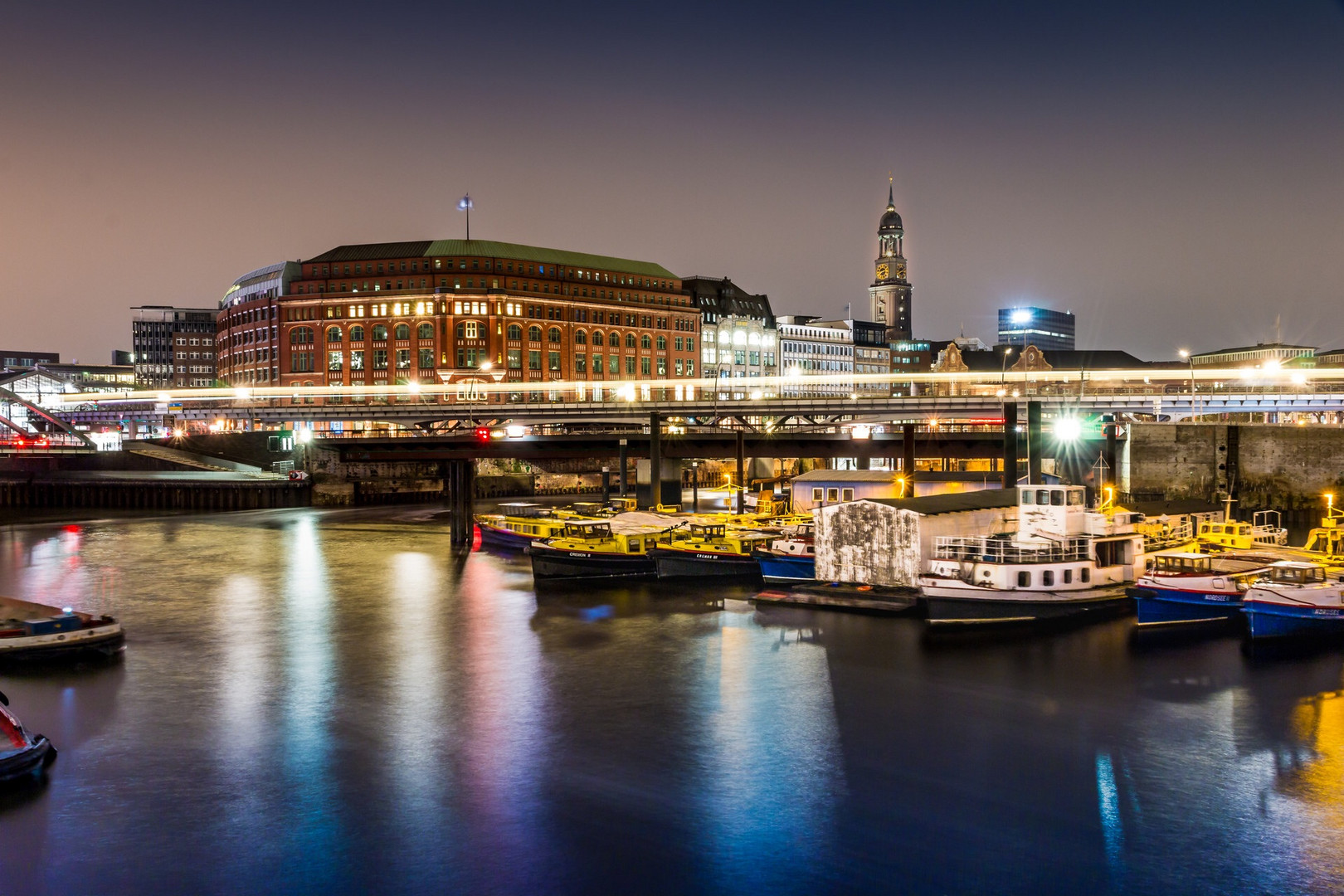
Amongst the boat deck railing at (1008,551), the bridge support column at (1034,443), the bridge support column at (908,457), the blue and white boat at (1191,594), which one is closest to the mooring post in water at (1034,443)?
the bridge support column at (1034,443)

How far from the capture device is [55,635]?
36.6m

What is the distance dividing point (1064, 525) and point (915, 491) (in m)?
26.9

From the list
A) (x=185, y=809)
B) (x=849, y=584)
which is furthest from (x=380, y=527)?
(x=185, y=809)

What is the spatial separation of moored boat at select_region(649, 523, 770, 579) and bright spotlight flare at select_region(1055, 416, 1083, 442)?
35354 millimetres

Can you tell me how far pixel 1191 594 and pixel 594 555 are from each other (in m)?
28.1

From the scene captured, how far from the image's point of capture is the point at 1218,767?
25.0 metres

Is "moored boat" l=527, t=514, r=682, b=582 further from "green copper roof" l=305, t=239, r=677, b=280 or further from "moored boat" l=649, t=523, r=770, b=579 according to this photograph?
"green copper roof" l=305, t=239, r=677, b=280

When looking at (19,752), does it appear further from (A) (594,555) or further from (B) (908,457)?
(B) (908,457)

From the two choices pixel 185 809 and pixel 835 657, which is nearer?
pixel 185 809

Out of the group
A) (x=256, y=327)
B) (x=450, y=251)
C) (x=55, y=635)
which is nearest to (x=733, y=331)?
(x=450, y=251)

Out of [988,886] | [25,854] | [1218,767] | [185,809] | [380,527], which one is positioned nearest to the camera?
[988,886]

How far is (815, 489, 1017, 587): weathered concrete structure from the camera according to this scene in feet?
141

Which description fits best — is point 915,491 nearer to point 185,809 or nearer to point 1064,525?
point 1064,525

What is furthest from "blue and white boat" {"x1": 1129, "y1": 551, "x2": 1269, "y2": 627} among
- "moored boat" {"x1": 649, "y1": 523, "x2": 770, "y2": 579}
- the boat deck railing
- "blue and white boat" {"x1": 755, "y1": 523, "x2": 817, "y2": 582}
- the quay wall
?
the quay wall
